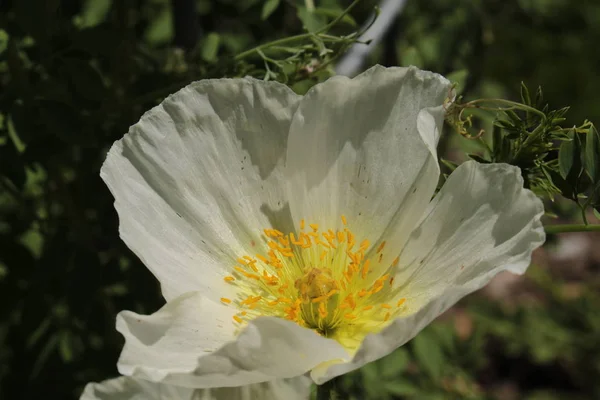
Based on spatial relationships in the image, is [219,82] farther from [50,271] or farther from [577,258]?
[577,258]

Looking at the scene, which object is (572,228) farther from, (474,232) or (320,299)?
(320,299)

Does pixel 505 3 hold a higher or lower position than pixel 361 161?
lower

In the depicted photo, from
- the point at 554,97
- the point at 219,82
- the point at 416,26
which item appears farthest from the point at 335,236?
the point at 554,97

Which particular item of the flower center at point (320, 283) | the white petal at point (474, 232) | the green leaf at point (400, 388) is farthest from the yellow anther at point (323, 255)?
the green leaf at point (400, 388)

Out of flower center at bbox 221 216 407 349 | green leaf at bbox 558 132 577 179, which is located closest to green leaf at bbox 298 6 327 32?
flower center at bbox 221 216 407 349

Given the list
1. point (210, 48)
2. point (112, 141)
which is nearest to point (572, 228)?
point (210, 48)

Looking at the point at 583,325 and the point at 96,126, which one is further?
the point at 583,325

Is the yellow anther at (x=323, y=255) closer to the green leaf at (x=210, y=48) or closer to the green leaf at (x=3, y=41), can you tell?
the green leaf at (x=210, y=48)

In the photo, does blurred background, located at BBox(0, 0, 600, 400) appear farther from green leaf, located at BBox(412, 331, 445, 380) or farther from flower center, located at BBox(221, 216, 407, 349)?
flower center, located at BBox(221, 216, 407, 349)
